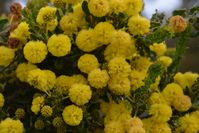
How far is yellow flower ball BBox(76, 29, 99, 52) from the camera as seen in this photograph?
3.52ft

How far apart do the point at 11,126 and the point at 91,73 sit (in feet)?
0.68

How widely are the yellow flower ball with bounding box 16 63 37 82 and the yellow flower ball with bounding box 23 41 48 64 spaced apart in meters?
0.03

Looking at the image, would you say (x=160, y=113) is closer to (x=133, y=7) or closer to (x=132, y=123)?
(x=132, y=123)

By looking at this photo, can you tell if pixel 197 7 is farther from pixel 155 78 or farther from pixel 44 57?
pixel 44 57

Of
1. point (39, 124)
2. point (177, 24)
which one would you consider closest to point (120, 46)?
point (177, 24)

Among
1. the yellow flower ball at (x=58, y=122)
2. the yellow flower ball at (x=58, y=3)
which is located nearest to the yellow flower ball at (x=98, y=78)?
the yellow flower ball at (x=58, y=122)

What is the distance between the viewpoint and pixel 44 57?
1087 mm

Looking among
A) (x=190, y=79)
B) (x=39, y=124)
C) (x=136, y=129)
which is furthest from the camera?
(x=190, y=79)

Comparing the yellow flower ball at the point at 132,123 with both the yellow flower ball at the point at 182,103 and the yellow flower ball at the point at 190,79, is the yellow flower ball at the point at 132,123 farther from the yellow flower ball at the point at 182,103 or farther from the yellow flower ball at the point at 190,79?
the yellow flower ball at the point at 190,79

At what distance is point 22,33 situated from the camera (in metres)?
1.13

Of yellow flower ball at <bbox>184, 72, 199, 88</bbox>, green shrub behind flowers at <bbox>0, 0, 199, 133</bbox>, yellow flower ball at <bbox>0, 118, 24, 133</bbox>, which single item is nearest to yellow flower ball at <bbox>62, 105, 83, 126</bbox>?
green shrub behind flowers at <bbox>0, 0, 199, 133</bbox>

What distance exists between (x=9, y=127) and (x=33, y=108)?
67mm

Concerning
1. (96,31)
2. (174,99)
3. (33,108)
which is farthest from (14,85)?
(174,99)

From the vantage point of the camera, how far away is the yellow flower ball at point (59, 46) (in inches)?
42.3
